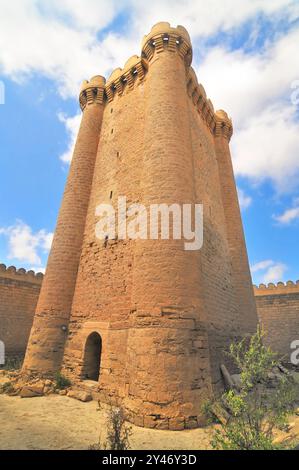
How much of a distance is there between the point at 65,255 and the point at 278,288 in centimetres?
1543

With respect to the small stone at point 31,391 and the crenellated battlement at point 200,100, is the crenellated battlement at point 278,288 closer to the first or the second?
the crenellated battlement at point 200,100

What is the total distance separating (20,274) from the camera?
15.1m

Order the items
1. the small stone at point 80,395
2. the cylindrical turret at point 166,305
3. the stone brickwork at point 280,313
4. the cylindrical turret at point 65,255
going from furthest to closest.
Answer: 1. the stone brickwork at point 280,313
2. the cylindrical turret at point 65,255
3. the small stone at point 80,395
4. the cylindrical turret at point 166,305

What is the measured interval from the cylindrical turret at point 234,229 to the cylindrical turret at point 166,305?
5.38m

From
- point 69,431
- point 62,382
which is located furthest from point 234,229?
point 69,431

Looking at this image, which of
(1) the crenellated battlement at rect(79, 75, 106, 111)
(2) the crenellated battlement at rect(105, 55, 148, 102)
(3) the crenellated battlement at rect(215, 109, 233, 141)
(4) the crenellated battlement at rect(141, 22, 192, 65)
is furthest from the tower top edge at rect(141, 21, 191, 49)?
(3) the crenellated battlement at rect(215, 109, 233, 141)

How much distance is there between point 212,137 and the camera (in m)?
14.4

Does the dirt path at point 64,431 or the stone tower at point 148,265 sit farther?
the stone tower at point 148,265

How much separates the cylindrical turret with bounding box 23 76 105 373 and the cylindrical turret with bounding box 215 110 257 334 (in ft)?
21.5

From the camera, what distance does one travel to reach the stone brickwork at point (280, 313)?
56.2 ft

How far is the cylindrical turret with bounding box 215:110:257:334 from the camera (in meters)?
11.2

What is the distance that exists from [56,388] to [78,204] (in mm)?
6562

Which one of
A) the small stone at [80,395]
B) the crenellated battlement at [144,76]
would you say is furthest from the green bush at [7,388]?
the crenellated battlement at [144,76]
